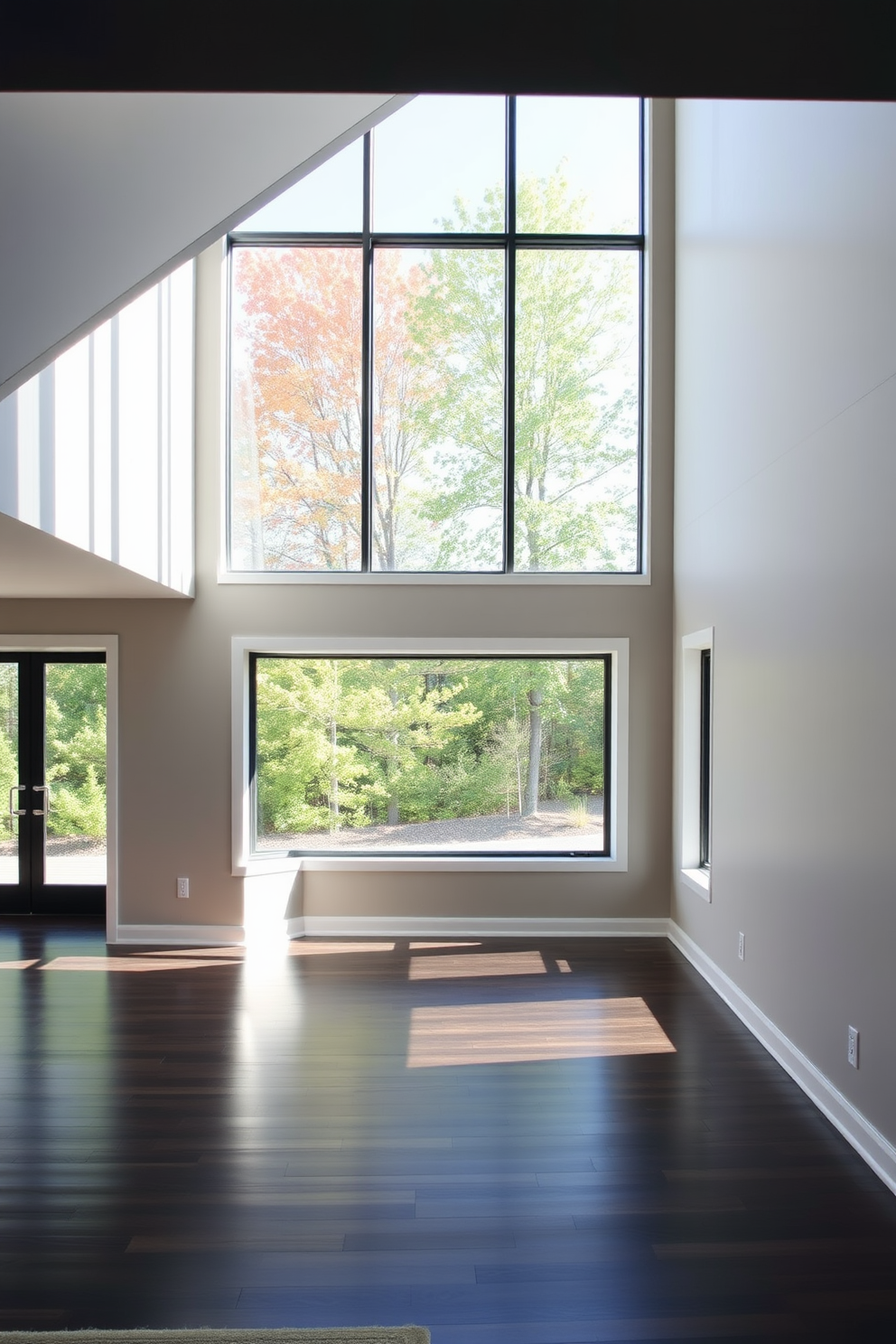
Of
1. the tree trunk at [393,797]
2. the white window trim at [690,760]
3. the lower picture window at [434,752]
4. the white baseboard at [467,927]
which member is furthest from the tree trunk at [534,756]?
the white window trim at [690,760]

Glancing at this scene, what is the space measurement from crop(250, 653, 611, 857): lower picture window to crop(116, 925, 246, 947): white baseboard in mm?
689

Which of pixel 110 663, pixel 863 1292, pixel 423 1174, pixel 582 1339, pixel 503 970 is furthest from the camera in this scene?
pixel 110 663

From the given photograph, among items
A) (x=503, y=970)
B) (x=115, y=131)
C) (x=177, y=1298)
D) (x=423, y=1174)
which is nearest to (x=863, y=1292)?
(x=423, y=1174)

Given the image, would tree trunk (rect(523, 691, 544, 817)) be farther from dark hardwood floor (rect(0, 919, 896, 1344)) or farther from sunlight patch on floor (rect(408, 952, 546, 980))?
dark hardwood floor (rect(0, 919, 896, 1344))

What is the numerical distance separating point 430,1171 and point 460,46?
321 centimetres

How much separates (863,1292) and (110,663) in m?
5.41

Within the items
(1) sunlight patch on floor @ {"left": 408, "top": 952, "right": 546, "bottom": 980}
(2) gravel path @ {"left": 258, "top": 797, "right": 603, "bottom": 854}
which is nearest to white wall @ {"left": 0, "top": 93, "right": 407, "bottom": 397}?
(1) sunlight patch on floor @ {"left": 408, "top": 952, "right": 546, "bottom": 980}

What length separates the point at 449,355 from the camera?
257 inches

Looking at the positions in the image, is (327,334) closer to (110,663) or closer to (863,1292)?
(110,663)

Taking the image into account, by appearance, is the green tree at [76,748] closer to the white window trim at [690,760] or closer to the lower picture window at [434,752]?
the lower picture window at [434,752]

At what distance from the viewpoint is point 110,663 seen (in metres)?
6.26

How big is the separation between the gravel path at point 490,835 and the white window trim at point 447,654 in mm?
128

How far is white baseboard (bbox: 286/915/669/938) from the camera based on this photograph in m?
6.31

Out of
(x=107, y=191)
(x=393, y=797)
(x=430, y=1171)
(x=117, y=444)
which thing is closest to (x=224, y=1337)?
(x=430, y=1171)
